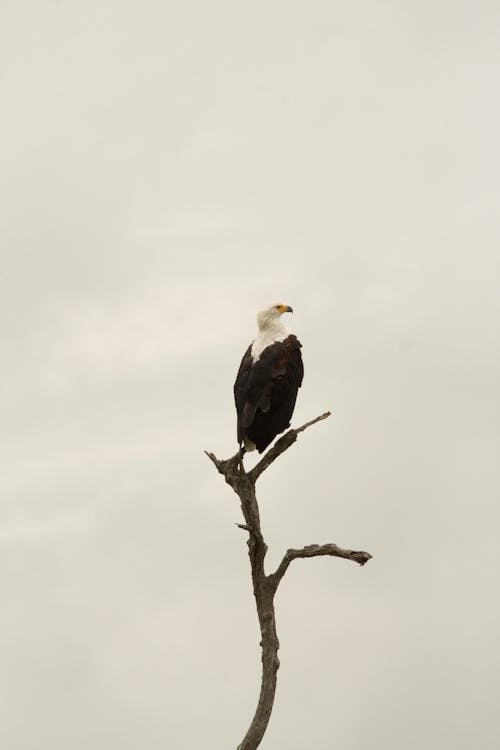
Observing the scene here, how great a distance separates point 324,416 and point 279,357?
1.77 meters

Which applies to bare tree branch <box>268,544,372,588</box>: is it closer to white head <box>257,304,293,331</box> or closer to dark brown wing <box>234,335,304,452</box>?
dark brown wing <box>234,335,304,452</box>

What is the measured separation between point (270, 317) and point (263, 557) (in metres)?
3.32

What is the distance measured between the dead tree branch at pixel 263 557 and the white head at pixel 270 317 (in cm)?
230

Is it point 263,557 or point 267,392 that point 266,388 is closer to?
point 267,392

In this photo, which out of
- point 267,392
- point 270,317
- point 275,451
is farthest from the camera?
point 270,317

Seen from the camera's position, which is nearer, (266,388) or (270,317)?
(266,388)

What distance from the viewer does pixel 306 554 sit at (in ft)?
38.8

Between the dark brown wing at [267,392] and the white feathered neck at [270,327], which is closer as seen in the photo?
the dark brown wing at [267,392]

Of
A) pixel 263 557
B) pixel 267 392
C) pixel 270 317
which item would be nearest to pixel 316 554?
pixel 263 557

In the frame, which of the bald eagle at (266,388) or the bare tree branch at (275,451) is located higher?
the bald eagle at (266,388)

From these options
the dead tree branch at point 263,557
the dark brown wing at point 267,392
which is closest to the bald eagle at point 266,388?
the dark brown wing at point 267,392

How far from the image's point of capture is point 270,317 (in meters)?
13.4

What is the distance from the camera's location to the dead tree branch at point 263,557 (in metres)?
11.6

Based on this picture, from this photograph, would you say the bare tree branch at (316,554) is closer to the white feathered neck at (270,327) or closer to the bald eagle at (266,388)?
the bald eagle at (266,388)
